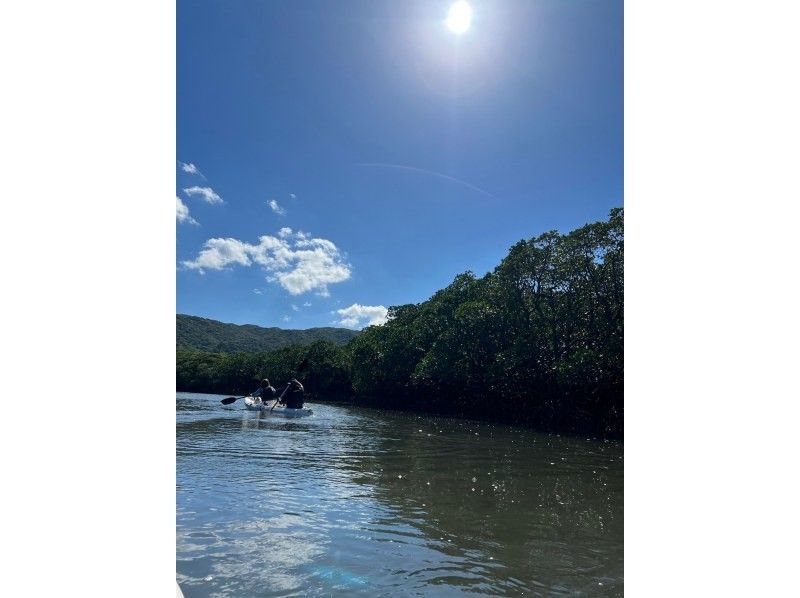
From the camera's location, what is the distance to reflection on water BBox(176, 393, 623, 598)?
296cm

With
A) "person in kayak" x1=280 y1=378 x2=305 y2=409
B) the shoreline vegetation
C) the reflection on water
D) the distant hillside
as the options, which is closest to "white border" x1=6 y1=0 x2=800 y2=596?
the reflection on water

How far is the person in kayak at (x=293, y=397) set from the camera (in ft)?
54.4

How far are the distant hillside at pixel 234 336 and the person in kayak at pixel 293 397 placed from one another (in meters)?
36.7

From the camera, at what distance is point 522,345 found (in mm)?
19422

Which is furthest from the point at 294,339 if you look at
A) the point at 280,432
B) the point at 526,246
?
the point at 280,432

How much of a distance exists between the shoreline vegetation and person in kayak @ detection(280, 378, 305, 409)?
8.42 metres
